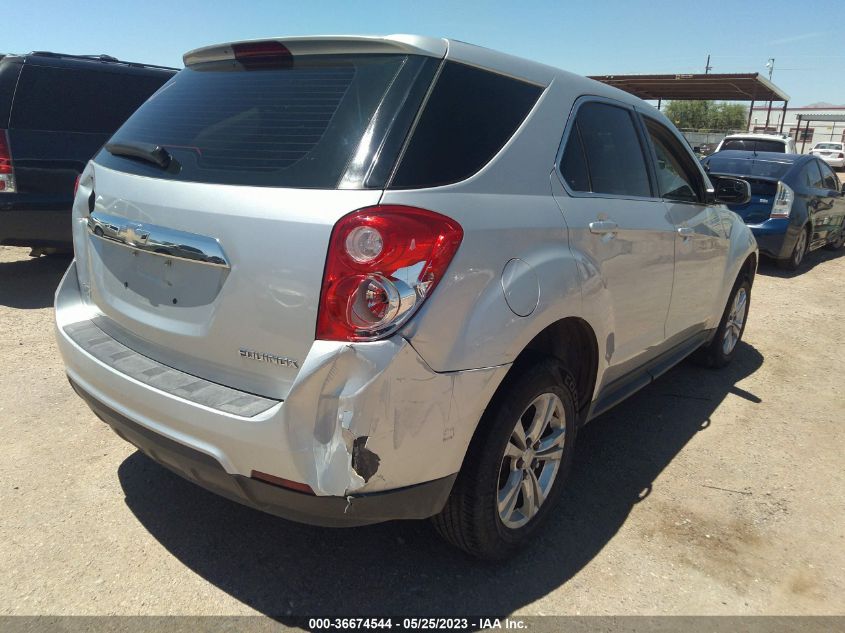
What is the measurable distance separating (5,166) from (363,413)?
Result: 5271mm

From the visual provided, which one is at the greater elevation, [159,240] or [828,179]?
[159,240]

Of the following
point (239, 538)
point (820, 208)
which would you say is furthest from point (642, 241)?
point (820, 208)

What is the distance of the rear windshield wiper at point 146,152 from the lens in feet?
7.58

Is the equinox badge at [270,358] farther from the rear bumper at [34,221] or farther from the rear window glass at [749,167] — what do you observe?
the rear window glass at [749,167]

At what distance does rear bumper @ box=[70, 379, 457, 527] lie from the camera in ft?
6.41

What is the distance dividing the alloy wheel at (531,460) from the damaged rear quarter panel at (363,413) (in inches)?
20.8

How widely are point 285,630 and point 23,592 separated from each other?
0.94m

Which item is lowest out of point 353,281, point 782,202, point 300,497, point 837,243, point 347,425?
point 837,243

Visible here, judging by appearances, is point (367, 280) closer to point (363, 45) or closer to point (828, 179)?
point (363, 45)

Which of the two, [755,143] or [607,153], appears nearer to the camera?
[607,153]

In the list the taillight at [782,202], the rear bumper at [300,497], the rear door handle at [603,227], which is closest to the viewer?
the rear bumper at [300,497]

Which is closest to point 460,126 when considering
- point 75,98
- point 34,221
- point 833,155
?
point 34,221

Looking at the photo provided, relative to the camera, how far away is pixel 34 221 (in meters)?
5.72

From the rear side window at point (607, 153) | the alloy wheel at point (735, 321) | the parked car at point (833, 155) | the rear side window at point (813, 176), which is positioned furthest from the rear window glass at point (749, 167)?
the parked car at point (833, 155)
